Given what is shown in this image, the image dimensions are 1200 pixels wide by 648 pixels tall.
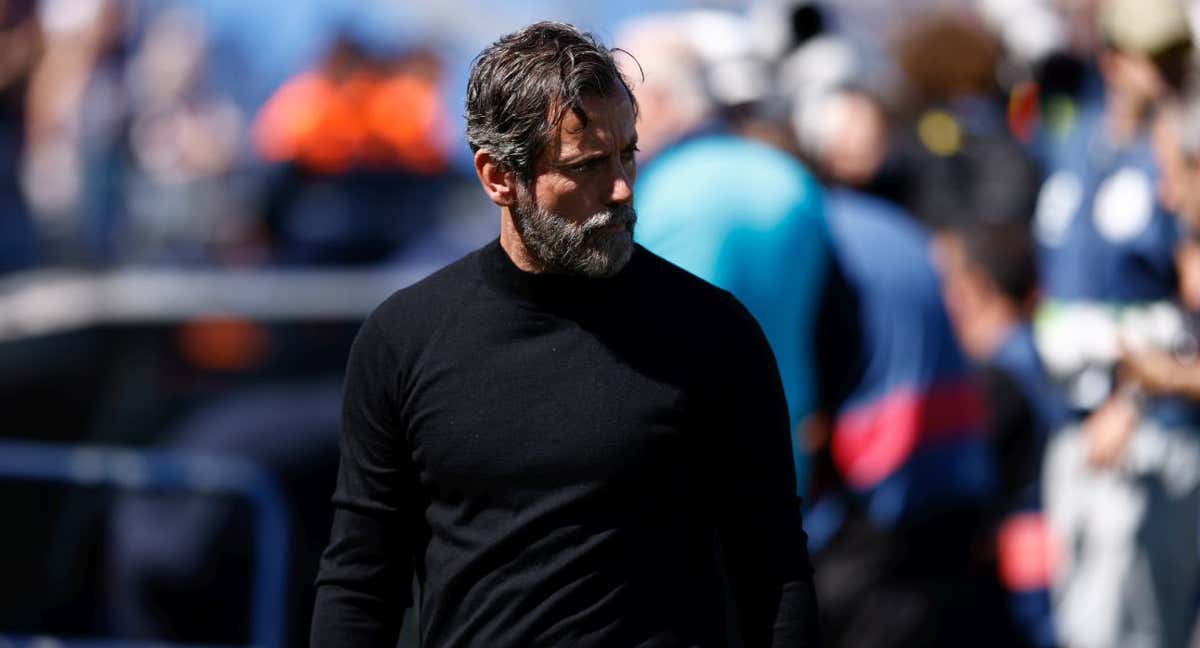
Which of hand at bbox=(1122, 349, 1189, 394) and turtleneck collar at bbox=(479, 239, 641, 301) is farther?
hand at bbox=(1122, 349, 1189, 394)

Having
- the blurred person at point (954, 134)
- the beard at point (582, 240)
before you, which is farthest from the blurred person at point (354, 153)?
the beard at point (582, 240)

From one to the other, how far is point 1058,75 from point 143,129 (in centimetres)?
287

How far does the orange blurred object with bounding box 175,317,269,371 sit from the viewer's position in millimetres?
5660

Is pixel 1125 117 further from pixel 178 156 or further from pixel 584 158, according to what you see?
pixel 178 156

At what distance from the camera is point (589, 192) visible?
86.9 inches

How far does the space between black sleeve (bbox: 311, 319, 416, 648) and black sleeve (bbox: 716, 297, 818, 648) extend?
1.34 feet

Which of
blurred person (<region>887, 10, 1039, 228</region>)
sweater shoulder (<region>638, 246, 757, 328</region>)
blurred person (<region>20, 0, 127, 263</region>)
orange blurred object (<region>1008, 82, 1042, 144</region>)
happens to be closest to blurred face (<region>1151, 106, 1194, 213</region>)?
blurred person (<region>887, 10, 1039, 228</region>)

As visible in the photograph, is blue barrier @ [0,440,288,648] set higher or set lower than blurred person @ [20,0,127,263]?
lower

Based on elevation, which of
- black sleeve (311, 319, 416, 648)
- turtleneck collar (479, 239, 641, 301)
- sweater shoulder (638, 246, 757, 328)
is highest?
turtleneck collar (479, 239, 641, 301)

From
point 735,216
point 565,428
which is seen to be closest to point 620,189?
point 565,428

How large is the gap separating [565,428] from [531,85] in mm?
414

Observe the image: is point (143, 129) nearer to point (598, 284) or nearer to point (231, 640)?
point (231, 640)

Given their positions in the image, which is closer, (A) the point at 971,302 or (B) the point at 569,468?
(B) the point at 569,468

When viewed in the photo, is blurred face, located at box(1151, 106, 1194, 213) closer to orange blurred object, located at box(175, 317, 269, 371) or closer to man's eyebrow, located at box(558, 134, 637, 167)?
man's eyebrow, located at box(558, 134, 637, 167)
